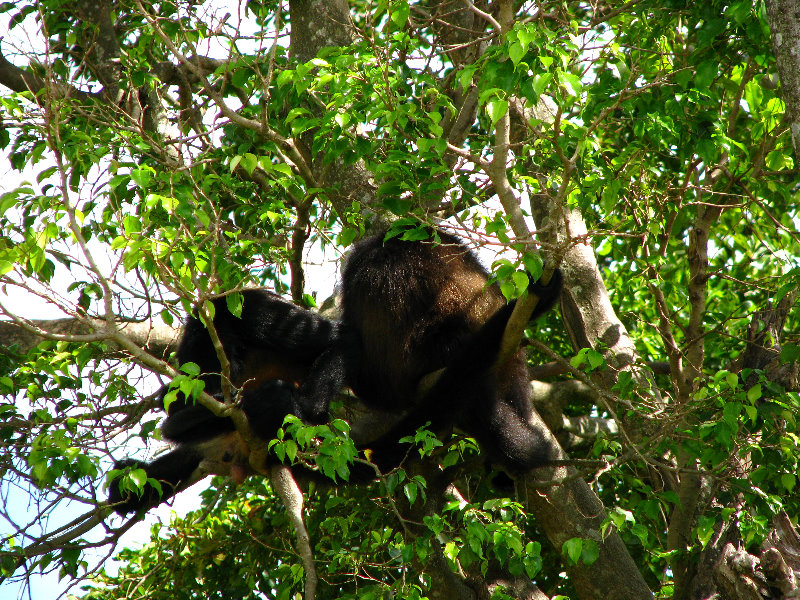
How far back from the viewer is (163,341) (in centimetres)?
509

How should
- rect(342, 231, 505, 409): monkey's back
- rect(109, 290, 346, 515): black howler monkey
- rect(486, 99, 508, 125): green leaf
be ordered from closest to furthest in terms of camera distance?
rect(486, 99, 508, 125): green leaf
rect(109, 290, 346, 515): black howler monkey
rect(342, 231, 505, 409): monkey's back

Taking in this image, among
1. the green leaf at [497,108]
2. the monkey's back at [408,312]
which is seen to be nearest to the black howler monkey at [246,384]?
the monkey's back at [408,312]

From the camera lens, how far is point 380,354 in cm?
430

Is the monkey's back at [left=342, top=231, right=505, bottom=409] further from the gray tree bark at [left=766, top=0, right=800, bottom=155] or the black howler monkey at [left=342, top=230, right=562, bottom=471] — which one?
the gray tree bark at [left=766, top=0, right=800, bottom=155]

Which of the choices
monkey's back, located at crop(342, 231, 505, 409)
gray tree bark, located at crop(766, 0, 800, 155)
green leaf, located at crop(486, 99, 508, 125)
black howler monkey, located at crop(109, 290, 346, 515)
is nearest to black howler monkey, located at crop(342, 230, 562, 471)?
monkey's back, located at crop(342, 231, 505, 409)

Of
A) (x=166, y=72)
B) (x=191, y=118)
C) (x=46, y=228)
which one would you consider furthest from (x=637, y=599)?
(x=166, y=72)

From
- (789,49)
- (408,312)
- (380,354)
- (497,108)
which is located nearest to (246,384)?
(380,354)

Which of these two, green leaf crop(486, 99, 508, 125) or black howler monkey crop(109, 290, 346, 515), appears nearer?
green leaf crop(486, 99, 508, 125)

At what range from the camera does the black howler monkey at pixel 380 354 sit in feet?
13.6

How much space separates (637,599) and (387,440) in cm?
154

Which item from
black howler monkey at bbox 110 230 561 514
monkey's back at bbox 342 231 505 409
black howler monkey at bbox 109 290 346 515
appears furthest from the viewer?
monkey's back at bbox 342 231 505 409

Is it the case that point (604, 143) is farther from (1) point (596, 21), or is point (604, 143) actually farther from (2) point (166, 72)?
(2) point (166, 72)

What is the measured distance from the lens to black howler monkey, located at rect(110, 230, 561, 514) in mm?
4137

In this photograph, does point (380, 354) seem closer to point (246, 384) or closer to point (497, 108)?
point (246, 384)
